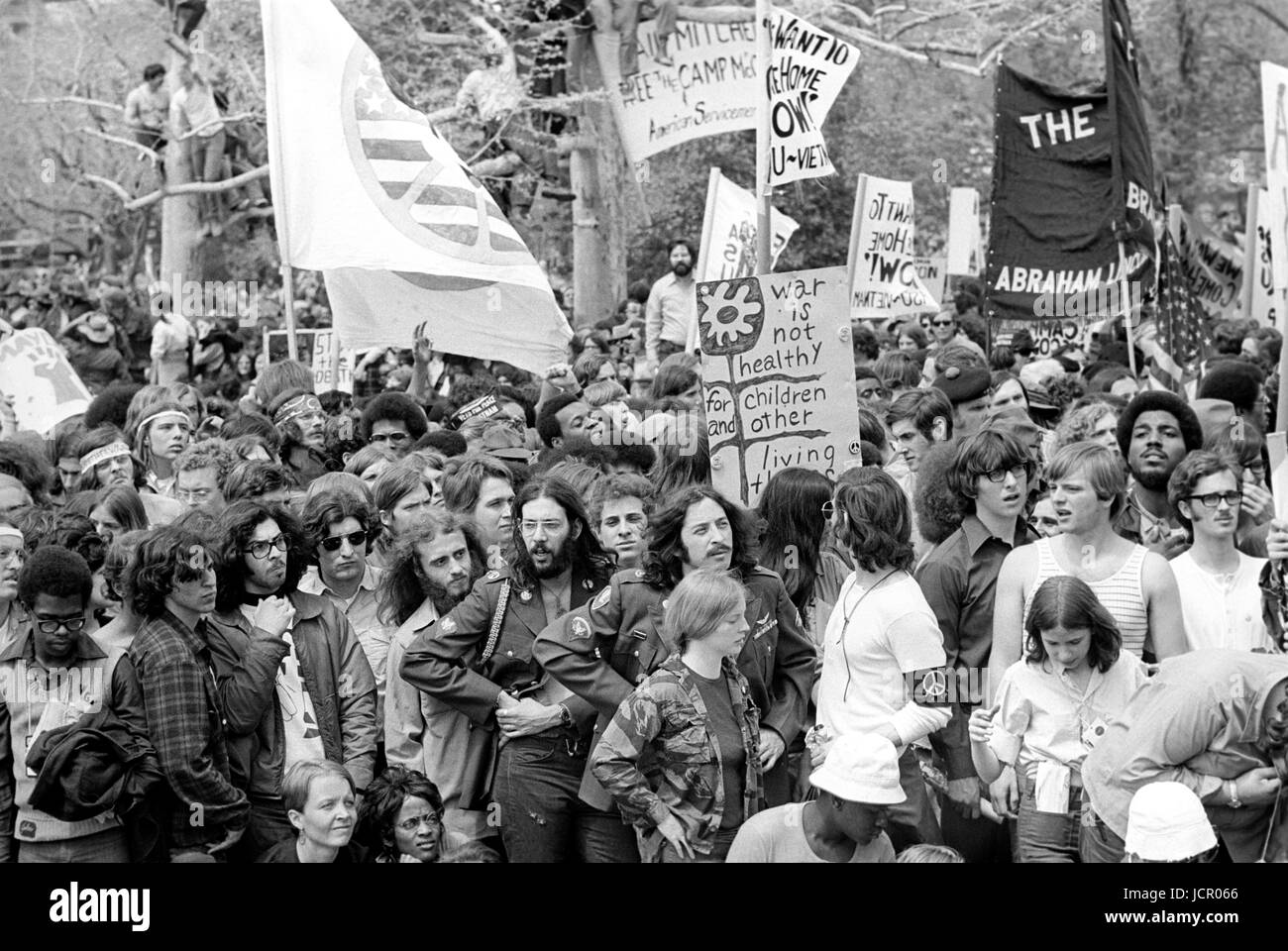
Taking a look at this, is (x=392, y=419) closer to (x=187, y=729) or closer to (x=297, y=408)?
(x=297, y=408)

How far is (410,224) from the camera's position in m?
9.70

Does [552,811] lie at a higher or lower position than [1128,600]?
lower

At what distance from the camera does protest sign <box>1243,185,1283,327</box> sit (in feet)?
45.8

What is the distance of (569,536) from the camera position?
20.5ft

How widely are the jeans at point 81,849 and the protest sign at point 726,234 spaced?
886 cm

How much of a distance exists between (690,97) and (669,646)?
11641 mm

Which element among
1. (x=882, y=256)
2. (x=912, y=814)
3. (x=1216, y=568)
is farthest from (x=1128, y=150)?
(x=912, y=814)

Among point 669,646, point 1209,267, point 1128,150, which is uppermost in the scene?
point 1128,150

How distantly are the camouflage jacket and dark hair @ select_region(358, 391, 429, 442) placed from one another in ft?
13.7

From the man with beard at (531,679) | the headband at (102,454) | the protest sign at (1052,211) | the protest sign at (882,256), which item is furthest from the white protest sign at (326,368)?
the man with beard at (531,679)

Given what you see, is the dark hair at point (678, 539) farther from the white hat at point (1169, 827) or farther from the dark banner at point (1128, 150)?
the dark banner at point (1128, 150)

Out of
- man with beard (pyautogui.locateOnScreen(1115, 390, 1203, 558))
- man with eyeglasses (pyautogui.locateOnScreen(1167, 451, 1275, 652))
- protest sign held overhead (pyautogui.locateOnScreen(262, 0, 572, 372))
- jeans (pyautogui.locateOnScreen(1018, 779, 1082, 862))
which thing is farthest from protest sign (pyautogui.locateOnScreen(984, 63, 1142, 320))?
jeans (pyautogui.locateOnScreen(1018, 779, 1082, 862))

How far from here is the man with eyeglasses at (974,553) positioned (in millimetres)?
6355

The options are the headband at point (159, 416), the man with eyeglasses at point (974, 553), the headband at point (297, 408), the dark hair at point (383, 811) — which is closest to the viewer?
the dark hair at point (383, 811)
